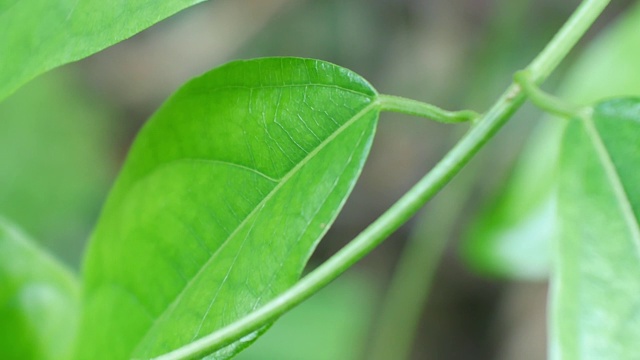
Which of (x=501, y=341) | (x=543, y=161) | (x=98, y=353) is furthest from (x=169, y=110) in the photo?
(x=501, y=341)

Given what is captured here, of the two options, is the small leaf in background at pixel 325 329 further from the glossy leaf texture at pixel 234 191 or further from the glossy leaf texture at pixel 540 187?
the glossy leaf texture at pixel 234 191

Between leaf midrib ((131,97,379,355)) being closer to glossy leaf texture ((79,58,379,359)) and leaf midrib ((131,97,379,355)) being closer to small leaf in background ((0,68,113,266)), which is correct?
glossy leaf texture ((79,58,379,359))

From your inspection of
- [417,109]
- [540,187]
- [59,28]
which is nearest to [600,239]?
[417,109]

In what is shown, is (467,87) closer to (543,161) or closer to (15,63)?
(543,161)

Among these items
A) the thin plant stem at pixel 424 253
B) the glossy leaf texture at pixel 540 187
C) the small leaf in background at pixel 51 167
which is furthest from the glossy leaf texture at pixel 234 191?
the small leaf in background at pixel 51 167

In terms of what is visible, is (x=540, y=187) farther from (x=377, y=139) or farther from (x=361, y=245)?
(x=377, y=139)

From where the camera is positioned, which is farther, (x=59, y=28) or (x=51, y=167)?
(x=51, y=167)
